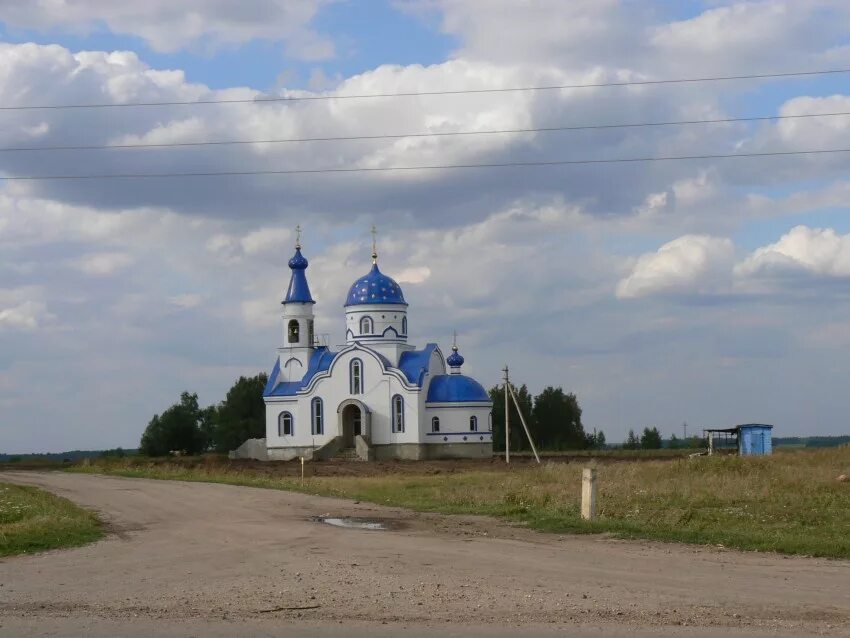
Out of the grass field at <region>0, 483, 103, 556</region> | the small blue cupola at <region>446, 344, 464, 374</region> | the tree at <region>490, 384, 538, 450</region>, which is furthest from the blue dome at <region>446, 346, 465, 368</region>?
the grass field at <region>0, 483, 103, 556</region>

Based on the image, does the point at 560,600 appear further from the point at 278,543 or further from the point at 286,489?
the point at 286,489

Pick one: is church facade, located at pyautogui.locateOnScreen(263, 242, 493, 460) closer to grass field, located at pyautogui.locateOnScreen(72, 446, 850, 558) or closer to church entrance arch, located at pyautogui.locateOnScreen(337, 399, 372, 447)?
church entrance arch, located at pyautogui.locateOnScreen(337, 399, 372, 447)

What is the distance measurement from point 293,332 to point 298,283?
3009 mm

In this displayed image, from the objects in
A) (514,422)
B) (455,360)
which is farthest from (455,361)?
(514,422)

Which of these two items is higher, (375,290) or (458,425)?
(375,290)

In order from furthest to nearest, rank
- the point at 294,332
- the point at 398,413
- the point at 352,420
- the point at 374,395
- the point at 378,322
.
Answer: the point at 294,332, the point at 378,322, the point at 352,420, the point at 374,395, the point at 398,413

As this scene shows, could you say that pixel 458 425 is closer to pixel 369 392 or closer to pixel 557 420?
pixel 369 392

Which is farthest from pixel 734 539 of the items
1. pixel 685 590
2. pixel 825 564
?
pixel 685 590

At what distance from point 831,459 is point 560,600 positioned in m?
24.2

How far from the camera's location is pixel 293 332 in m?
67.2

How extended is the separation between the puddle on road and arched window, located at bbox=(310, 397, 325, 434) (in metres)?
43.1

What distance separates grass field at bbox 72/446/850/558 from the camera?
1716 centimetres

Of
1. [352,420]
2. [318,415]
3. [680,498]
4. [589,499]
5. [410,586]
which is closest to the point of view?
[410,586]

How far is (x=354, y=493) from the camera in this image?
29188 mm
